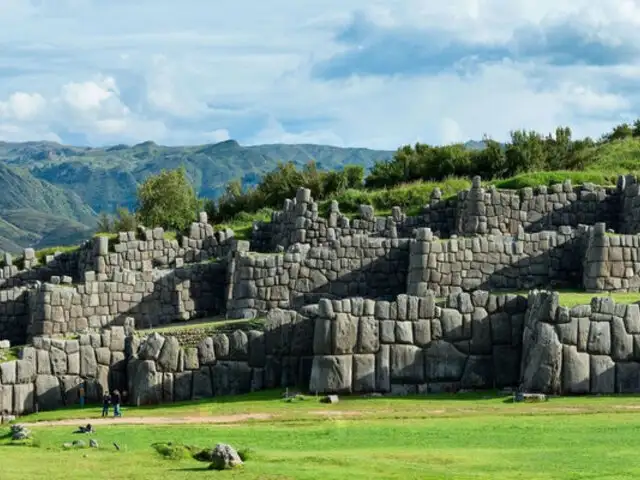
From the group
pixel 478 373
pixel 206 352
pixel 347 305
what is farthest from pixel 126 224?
pixel 478 373

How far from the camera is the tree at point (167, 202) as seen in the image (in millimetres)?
61406

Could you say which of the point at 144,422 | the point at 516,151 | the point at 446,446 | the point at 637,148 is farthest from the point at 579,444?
the point at 637,148

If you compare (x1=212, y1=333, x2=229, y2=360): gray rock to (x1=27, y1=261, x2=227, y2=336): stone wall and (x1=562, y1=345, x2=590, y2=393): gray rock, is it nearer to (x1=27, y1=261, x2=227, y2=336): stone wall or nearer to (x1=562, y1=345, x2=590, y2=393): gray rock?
(x1=562, y1=345, x2=590, y2=393): gray rock

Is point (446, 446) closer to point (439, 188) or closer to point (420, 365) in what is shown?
point (420, 365)

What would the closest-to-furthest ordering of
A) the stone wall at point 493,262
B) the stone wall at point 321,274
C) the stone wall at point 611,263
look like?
the stone wall at point 611,263 → the stone wall at point 493,262 → the stone wall at point 321,274

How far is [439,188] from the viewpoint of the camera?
53.4 m

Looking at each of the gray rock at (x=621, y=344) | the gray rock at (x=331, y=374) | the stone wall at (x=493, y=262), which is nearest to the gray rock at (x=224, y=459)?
the gray rock at (x=331, y=374)

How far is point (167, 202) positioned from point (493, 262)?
2548 centimetres

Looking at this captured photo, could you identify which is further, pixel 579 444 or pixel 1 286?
pixel 1 286

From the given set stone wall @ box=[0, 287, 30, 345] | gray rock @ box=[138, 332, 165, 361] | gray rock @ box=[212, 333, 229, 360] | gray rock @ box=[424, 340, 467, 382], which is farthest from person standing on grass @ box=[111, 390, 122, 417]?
stone wall @ box=[0, 287, 30, 345]

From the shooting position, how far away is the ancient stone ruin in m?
35.2

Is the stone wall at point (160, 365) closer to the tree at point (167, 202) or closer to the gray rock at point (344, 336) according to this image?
the gray rock at point (344, 336)

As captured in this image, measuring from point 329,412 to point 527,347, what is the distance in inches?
246

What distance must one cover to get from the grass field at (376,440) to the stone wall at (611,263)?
901 centimetres
